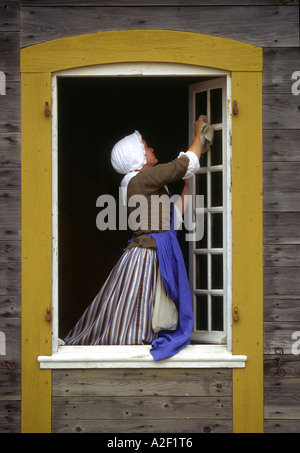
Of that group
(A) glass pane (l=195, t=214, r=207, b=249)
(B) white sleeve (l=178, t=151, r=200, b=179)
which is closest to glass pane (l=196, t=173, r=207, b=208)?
(A) glass pane (l=195, t=214, r=207, b=249)

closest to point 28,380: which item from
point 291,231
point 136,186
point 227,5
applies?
point 136,186

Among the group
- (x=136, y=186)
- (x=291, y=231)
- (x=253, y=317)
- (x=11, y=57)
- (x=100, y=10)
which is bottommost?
(x=253, y=317)

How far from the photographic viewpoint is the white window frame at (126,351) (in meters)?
4.59

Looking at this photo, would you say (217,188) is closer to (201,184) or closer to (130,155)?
(201,184)

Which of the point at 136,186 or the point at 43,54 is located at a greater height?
the point at 43,54

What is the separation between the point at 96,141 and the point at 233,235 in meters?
2.67

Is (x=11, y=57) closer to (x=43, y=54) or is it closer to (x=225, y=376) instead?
(x=43, y=54)

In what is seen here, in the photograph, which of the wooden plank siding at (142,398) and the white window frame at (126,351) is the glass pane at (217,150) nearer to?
the white window frame at (126,351)

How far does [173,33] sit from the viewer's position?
4594mm

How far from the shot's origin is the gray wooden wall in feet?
15.1

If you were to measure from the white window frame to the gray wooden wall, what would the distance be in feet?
0.23

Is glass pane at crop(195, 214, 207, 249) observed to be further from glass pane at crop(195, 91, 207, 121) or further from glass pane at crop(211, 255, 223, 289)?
glass pane at crop(195, 91, 207, 121)

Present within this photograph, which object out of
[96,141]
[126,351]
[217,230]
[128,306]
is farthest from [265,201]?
[96,141]

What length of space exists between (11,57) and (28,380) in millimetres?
1979
